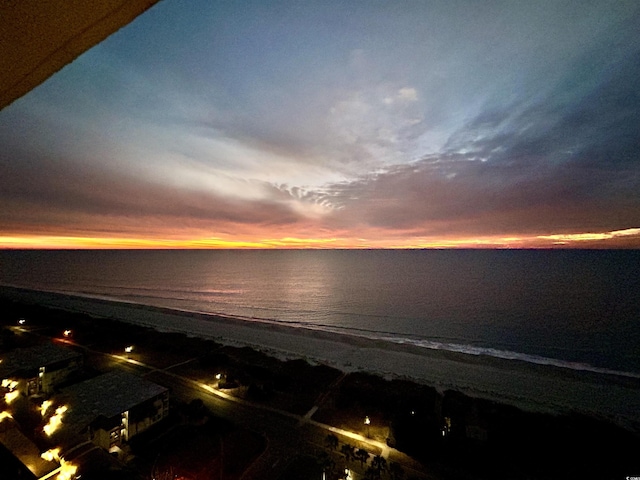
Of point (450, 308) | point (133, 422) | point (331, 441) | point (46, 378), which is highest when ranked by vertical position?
point (450, 308)

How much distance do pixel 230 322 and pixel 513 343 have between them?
160ft

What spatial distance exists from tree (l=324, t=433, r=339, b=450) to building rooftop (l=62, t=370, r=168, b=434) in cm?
1289

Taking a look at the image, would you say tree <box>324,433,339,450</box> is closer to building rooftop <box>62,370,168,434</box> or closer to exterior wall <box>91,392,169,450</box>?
exterior wall <box>91,392,169,450</box>

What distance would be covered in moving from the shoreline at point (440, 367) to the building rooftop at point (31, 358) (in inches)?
769

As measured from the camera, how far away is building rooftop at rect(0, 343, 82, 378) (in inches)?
960

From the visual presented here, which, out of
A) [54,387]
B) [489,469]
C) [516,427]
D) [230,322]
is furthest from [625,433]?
[230,322]

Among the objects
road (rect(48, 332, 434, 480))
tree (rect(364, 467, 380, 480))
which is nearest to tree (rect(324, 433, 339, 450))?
road (rect(48, 332, 434, 480))

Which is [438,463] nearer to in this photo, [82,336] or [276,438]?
[276,438]

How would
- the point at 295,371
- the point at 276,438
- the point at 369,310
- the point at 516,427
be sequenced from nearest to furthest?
Result: the point at 276,438
the point at 516,427
the point at 295,371
the point at 369,310

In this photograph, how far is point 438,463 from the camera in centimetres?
1948

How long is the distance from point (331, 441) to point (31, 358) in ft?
90.7

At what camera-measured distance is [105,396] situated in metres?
21.2

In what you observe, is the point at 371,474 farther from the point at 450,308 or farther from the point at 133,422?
the point at 450,308

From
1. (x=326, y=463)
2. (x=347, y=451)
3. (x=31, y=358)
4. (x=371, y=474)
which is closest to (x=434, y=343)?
(x=347, y=451)
